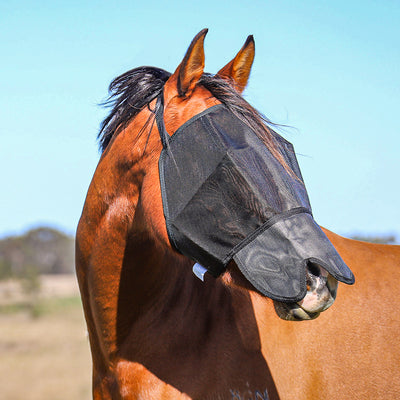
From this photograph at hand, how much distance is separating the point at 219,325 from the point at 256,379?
321 mm

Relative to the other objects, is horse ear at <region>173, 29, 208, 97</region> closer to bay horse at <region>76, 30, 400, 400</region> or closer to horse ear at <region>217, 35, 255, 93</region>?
bay horse at <region>76, 30, 400, 400</region>

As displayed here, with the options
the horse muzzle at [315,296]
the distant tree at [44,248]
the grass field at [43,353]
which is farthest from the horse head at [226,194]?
the distant tree at [44,248]

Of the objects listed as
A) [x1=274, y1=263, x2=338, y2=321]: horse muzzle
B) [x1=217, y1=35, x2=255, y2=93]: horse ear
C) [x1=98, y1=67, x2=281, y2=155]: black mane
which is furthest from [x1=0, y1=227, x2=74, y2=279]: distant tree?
[x1=274, y1=263, x2=338, y2=321]: horse muzzle

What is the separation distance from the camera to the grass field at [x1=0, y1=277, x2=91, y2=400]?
10013 millimetres

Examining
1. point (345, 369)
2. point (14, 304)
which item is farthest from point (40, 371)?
point (14, 304)

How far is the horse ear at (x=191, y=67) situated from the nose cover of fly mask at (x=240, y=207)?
22 cm

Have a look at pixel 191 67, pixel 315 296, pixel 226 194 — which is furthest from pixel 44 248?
pixel 315 296

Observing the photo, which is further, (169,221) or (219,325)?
(219,325)

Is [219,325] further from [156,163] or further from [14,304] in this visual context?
[14,304]

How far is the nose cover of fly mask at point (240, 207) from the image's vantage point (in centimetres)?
197

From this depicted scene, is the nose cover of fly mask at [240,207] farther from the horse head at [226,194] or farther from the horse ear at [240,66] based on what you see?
the horse ear at [240,66]

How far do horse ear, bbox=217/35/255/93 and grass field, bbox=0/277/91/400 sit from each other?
191 centimetres

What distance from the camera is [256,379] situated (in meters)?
2.46

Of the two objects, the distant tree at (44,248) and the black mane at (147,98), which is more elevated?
the black mane at (147,98)
